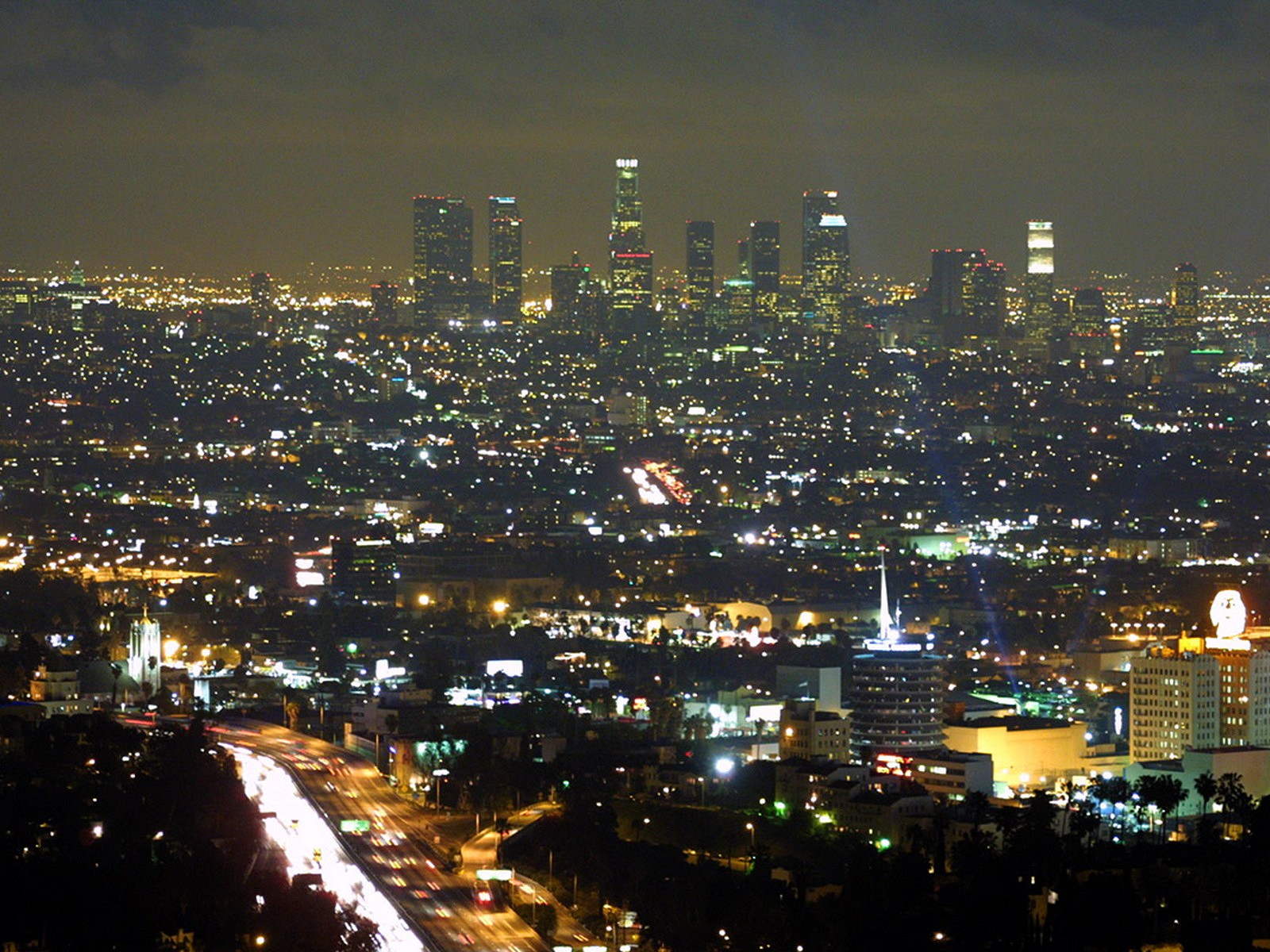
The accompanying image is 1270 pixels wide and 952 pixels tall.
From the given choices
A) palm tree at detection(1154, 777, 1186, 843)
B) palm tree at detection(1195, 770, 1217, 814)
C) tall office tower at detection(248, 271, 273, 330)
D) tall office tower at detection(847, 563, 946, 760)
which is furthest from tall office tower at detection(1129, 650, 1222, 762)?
tall office tower at detection(248, 271, 273, 330)

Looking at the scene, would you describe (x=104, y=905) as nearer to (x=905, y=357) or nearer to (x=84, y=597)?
(x=84, y=597)

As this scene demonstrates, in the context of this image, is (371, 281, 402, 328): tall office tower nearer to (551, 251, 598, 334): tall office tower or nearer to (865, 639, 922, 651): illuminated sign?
(551, 251, 598, 334): tall office tower

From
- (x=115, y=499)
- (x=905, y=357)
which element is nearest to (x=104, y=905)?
(x=115, y=499)

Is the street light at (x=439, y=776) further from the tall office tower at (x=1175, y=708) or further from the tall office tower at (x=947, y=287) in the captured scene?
the tall office tower at (x=947, y=287)

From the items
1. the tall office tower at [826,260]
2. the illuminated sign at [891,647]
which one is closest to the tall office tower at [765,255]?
the tall office tower at [826,260]

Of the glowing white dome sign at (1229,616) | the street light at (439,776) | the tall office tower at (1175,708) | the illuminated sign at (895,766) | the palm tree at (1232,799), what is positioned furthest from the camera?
the glowing white dome sign at (1229,616)
